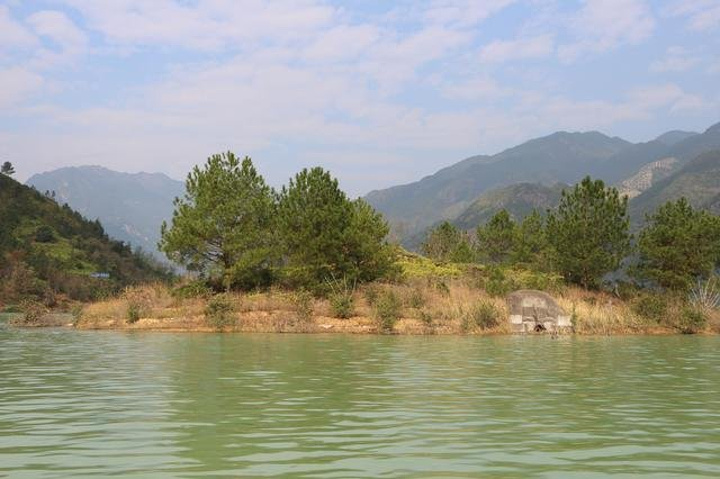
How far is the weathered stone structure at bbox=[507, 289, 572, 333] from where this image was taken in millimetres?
38125

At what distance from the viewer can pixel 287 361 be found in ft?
72.7

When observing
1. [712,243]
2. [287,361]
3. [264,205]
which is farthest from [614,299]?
[287,361]

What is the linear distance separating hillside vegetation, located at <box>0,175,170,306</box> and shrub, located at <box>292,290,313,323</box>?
1766 inches

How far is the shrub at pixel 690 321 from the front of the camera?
3959 cm

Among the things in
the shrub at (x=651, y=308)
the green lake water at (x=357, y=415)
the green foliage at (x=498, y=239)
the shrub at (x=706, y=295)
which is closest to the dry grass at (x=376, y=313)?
the shrub at (x=651, y=308)

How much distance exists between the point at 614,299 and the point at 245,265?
23.7 metres

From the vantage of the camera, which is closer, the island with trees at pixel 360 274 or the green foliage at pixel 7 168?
the island with trees at pixel 360 274

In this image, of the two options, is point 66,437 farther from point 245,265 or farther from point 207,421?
point 245,265

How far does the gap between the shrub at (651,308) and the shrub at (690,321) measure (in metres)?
0.95

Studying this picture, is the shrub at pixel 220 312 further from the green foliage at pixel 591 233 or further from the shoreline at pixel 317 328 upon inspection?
the green foliage at pixel 591 233

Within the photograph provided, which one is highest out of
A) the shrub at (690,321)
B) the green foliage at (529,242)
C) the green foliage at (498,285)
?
the green foliage at (529,242)

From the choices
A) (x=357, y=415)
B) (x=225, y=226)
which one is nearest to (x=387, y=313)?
(x=225, y=226)

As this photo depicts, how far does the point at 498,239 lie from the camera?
236ft

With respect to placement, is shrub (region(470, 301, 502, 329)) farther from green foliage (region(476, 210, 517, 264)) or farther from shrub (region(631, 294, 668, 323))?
green foliage (region(476, 210, 517, 264))
